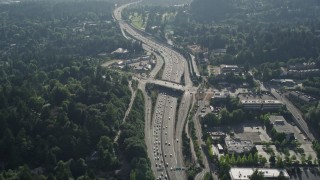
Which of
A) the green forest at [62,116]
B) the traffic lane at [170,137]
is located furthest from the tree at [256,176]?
the green forest at [62,116]

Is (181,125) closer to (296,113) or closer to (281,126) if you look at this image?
(281,126)

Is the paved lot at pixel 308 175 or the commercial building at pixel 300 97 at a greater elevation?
the commercial building at pixel 300 97

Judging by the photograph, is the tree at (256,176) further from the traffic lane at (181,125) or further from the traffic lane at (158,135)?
the traffic lane at (158,135)

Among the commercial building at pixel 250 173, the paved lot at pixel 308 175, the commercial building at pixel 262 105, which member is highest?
the commercial building at pixel 262 105

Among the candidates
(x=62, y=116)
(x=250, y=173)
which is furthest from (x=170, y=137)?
(x=62, y=116)

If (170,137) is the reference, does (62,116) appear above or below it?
above

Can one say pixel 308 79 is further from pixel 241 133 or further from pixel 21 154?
pixel 21 154

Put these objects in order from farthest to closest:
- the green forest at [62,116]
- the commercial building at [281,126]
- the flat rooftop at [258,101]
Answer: the flat rooftop at [258,101] → the commercial building at [281,126] → the green forest at [62,116]
